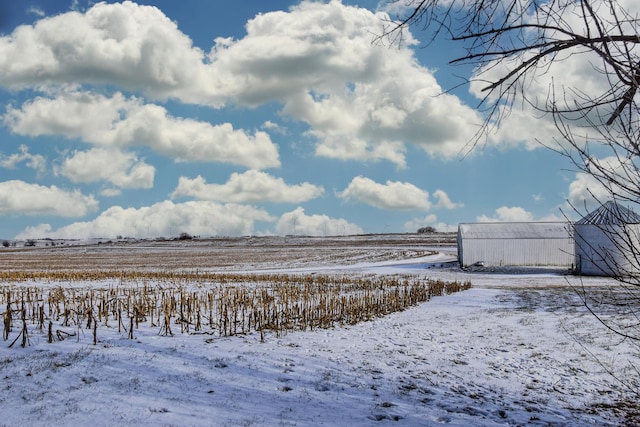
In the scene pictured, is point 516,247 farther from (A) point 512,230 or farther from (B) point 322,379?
(B) point 322,379

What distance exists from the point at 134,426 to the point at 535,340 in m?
9.95

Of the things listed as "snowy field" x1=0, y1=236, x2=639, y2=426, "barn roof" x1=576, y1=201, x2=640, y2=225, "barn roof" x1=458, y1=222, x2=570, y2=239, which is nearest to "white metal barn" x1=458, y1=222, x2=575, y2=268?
"barn roof" x1=458, y1=222, x2=570, y2=239

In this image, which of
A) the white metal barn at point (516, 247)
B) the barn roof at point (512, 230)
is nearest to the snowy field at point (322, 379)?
the white metal barn at point (516, 247)

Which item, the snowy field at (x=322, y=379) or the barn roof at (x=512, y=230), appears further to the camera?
the barn roof at (x=512, y=230)

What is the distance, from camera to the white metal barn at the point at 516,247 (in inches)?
1865

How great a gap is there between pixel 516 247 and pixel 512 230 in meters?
1.98

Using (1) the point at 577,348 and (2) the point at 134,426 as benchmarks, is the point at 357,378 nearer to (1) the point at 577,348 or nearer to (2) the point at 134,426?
(2) the point at 134,426

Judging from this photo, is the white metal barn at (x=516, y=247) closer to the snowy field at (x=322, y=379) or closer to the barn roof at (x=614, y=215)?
the barn roof at (x=614, y=215)

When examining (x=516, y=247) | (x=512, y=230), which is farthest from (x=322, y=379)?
(x=512, y=230)

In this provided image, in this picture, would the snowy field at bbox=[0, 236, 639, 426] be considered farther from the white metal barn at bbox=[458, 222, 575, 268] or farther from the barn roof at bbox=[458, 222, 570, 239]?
the barn roof at bbox=[458, 222, 570, 239]

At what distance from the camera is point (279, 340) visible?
37.3 feet

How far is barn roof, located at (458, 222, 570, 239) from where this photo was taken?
4788 cm

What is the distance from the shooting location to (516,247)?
47.9m

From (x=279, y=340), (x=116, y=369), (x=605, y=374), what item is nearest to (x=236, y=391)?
(x=116, y=369)
